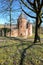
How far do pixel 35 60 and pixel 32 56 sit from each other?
66 cm

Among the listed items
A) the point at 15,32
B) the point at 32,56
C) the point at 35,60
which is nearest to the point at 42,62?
the point at 35,60

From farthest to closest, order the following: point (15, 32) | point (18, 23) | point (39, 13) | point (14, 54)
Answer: point (18, 23) → point (15, 32) → point (39, 13) → point (14, 54)

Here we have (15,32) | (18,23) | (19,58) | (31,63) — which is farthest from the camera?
(18,23)

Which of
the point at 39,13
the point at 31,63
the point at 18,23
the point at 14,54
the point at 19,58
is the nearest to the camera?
the point at 31,63

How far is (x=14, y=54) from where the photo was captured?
9391mm

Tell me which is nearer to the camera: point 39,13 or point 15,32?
point 39,13

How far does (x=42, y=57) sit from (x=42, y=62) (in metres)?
0.76

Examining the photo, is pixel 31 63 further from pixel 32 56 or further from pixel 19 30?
pixel 19 30

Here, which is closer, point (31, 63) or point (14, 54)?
point (31, 63)

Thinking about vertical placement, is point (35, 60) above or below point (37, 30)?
below

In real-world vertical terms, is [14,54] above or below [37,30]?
below

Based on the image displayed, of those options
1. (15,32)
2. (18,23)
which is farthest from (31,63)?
(18,23)

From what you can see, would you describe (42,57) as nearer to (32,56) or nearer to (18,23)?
(32,56)

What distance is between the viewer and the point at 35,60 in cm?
849
